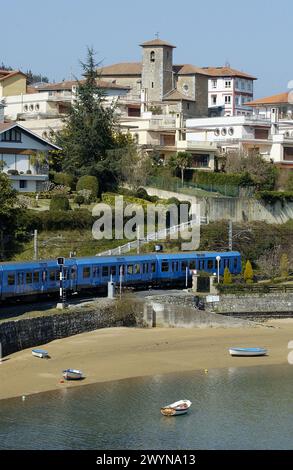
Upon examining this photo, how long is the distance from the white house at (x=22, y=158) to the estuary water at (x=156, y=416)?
113 feet

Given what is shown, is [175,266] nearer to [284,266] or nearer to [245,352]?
[284,266]

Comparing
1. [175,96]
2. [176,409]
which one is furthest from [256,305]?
[175,96]

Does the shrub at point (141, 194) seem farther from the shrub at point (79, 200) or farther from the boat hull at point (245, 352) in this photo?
the boat hull at point (245, 352)

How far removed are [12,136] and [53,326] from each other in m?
30.6

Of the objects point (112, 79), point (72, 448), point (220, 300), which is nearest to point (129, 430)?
point (72, 448)

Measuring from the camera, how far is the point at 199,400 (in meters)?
42.6

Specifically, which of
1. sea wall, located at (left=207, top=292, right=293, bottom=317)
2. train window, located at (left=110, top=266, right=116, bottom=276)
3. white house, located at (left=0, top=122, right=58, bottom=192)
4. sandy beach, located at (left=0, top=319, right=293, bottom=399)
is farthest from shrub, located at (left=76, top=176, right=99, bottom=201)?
sandy beach, located at (left=0, top=319, right=293, bottom=399)

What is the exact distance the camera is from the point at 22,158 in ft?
260

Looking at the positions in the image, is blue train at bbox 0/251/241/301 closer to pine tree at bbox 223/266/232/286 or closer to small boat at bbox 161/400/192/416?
pine tree at bbox 223/266/232/286

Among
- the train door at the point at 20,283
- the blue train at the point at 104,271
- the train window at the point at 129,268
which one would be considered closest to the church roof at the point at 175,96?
the blue train at the point at 104,271

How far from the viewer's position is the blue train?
53.0m

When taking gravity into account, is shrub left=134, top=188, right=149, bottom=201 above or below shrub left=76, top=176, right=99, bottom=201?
below

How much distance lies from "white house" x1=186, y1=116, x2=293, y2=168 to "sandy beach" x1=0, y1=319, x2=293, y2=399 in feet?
126
